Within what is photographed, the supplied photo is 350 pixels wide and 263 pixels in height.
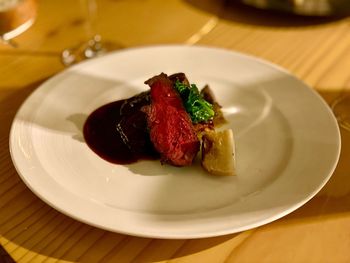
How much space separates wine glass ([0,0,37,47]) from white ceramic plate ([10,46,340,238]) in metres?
0.59

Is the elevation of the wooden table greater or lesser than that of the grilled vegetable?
lesser

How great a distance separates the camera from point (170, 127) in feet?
4.61

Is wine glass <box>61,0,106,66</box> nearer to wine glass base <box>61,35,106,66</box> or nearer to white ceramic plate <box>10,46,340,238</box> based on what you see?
wine glass base <box>61,35,106,66</box>

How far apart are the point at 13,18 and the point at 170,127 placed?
1.18 metres

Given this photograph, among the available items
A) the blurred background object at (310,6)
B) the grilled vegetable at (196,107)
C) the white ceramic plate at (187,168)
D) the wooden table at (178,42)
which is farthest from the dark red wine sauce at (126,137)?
the blurred background object at (310,6)

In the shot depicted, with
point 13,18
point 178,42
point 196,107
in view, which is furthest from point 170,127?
point 13,18

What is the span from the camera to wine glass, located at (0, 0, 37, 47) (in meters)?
2.11

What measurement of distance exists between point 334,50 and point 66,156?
136 cm

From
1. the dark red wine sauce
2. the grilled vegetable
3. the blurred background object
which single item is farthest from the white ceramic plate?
the blurred background object

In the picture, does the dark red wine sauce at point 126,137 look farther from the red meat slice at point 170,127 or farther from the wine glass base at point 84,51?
the wine glass base at point 84,51

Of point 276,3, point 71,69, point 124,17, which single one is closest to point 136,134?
point 71,69

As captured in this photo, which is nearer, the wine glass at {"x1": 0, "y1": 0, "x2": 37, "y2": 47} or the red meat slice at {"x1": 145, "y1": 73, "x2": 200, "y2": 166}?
the red meat slice at {"x1": 145, "y1": 73, "x2": 200, "y2": 166}

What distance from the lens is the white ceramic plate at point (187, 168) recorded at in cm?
118

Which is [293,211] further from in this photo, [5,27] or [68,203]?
[5,27]
